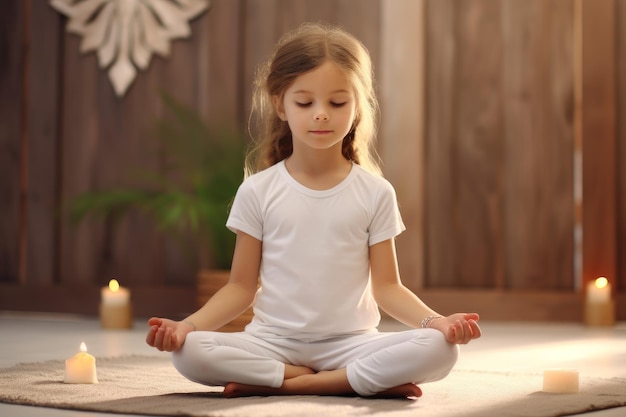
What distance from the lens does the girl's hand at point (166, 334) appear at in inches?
76.1

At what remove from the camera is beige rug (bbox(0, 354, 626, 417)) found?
185 cm

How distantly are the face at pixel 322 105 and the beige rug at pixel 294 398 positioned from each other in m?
0.53

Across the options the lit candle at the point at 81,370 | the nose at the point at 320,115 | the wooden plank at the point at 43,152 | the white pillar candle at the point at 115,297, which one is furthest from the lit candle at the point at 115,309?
the nose at the point at 320,115

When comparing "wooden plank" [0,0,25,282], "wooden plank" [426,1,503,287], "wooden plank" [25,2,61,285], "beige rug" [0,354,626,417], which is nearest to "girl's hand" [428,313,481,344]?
"beige rug" [0,354,626,417]

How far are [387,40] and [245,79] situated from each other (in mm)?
643

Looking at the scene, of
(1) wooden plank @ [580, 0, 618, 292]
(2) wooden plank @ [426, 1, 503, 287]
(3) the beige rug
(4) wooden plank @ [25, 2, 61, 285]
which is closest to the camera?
(3) the beige rug

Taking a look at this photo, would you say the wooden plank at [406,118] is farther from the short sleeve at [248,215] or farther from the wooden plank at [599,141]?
the short sleeve at [248,215]

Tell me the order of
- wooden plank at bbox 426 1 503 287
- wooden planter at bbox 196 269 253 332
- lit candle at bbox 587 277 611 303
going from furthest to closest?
wooden plank at bbox 426 1 503 287, lit candle at bbox 587 277 611 303, wooden planter at bbox 196 269 253 332

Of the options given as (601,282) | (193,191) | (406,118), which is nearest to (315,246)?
(601,282)

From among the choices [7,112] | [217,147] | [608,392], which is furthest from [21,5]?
[608,392]

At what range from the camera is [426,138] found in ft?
14.1

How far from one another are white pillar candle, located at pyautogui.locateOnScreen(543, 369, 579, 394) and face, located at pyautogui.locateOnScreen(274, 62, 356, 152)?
26.2 inches

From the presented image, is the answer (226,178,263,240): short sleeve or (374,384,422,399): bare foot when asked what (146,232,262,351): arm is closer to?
(226,178,263,240): short sleeve

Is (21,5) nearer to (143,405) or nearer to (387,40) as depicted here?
(387,40)
